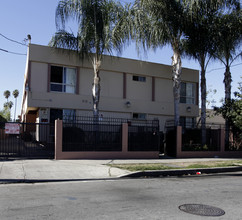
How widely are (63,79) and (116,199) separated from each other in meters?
14.0

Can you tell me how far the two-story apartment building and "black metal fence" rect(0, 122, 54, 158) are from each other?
12.6 feet

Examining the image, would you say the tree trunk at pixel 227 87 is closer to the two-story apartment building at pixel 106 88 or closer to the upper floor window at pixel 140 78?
the two-story apartment building at pixel 106 88

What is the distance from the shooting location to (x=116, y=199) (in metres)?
6.53

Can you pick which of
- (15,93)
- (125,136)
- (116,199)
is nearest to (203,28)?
(125,136)

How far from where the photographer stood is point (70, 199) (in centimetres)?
643

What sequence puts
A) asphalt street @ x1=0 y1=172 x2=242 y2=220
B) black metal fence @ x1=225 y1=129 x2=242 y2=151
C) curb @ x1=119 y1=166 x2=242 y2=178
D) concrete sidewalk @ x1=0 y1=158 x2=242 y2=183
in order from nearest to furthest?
asphalt street @ x1=0 y1=172 x2=242 y2=220
concrete sidewalk @ x1=0 y1=158 x2=242 y2=183
curb @ x1=119 y1=166 x2=242 y2=178
black metal fence @ x1=225 y1=129 x2=242 y2=151

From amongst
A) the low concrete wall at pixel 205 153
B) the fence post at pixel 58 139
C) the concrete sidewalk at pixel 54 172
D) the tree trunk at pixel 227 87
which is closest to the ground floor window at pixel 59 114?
the fence post at pixel 58 139

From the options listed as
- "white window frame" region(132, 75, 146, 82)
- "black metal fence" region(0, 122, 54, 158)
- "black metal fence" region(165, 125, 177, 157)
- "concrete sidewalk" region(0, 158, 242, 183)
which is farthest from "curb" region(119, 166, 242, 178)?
"white window frame" region(132, 75, 146, 82)

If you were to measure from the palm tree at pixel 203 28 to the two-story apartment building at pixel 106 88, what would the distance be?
4.20 metres

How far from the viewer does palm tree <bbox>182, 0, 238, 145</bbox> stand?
55.7ft

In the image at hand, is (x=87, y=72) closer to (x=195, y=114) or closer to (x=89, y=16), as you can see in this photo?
(x=89, y=16)

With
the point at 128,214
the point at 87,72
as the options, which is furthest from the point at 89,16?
the point at 128,214

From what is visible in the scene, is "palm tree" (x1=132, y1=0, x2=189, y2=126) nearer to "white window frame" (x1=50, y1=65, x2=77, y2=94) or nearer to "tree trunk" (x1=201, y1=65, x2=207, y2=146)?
"tree trunk" (x1=201, y1=65, x2=207, y2=146)

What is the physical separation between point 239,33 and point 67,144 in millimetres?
13190
